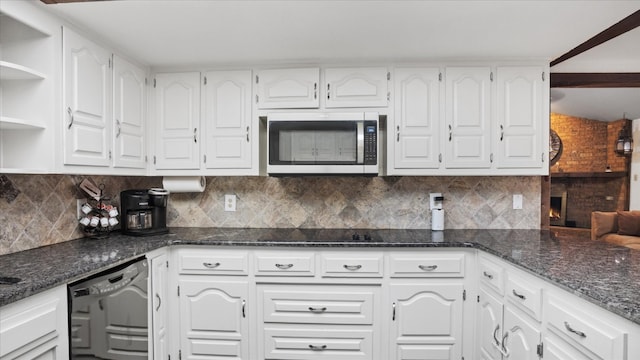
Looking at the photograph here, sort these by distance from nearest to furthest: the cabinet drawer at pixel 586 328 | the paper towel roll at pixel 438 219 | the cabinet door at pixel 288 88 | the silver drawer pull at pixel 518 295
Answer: the cabinet drawer at pixel 586 328, the silver drawer pull at pixel 518 295, the cabinet door at pixel 288 88, the paper towel roll at pixel 438 219

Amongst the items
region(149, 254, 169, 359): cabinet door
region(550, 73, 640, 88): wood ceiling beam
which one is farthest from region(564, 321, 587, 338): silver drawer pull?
region(550, 73, 640, 88): wood ceiling beam

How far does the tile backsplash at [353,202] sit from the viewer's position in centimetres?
253

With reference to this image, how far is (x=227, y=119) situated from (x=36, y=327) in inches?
61.7

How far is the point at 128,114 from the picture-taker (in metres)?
2.16

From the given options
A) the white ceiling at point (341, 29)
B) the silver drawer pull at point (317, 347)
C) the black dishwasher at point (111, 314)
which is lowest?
the silver drawer pull at point (317, 347)

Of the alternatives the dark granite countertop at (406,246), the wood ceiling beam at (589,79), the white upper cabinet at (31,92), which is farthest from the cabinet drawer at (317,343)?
the wood ceiling beam at (589,79)

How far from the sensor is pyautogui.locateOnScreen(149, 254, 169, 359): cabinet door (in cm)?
191

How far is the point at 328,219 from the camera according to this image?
102 inches

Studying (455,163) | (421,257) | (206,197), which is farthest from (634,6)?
(206,197)

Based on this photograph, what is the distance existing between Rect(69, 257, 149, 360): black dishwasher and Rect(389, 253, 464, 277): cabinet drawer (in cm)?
147

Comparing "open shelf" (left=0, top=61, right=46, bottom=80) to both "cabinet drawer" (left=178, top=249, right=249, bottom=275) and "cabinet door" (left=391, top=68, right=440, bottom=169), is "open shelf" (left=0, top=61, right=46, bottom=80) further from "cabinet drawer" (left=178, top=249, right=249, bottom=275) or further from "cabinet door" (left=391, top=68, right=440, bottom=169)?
"cabinet door" (left=391, top=68, right=440, bottom=169)

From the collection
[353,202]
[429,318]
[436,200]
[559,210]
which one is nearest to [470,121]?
[436,200]

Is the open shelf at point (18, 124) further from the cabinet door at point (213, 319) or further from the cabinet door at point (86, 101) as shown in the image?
the cabinet door at point (213, 319)

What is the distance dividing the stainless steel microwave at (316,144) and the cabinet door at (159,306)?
0.90 m
